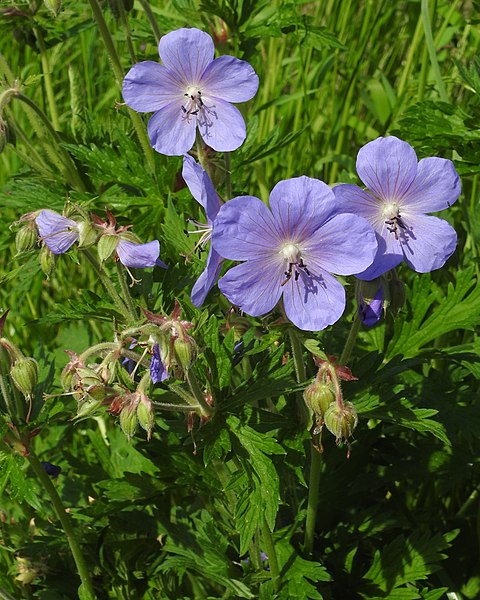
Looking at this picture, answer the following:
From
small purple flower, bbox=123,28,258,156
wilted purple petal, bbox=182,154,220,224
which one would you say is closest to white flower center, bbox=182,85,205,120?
small purple flower, bbox=123,28,258,156

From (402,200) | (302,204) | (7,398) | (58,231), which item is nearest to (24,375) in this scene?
(7,398)

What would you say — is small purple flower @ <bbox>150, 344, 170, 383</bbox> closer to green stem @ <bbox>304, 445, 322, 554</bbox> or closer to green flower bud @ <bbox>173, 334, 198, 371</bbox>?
green flower bud @ <bbox>173, 334, 198, 371</bbox>

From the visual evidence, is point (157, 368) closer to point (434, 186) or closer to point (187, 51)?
point (434, 186)

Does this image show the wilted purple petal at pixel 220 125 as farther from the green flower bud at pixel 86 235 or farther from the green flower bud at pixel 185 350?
the green flower bud at pixel 185 350

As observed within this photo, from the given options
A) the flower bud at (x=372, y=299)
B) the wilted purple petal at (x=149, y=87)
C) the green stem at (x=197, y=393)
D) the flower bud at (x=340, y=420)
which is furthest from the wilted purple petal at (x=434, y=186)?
the wilted purple petal at (x=149, y=87)

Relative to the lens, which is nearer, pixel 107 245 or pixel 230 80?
pixel 107 245

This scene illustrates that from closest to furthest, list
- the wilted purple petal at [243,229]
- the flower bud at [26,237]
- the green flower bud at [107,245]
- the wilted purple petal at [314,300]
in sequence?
the wilted purple petal at [243,229], the wilted purple petal at [314,300], the green flower bud at [107,245], the flower bud at [26,237]
